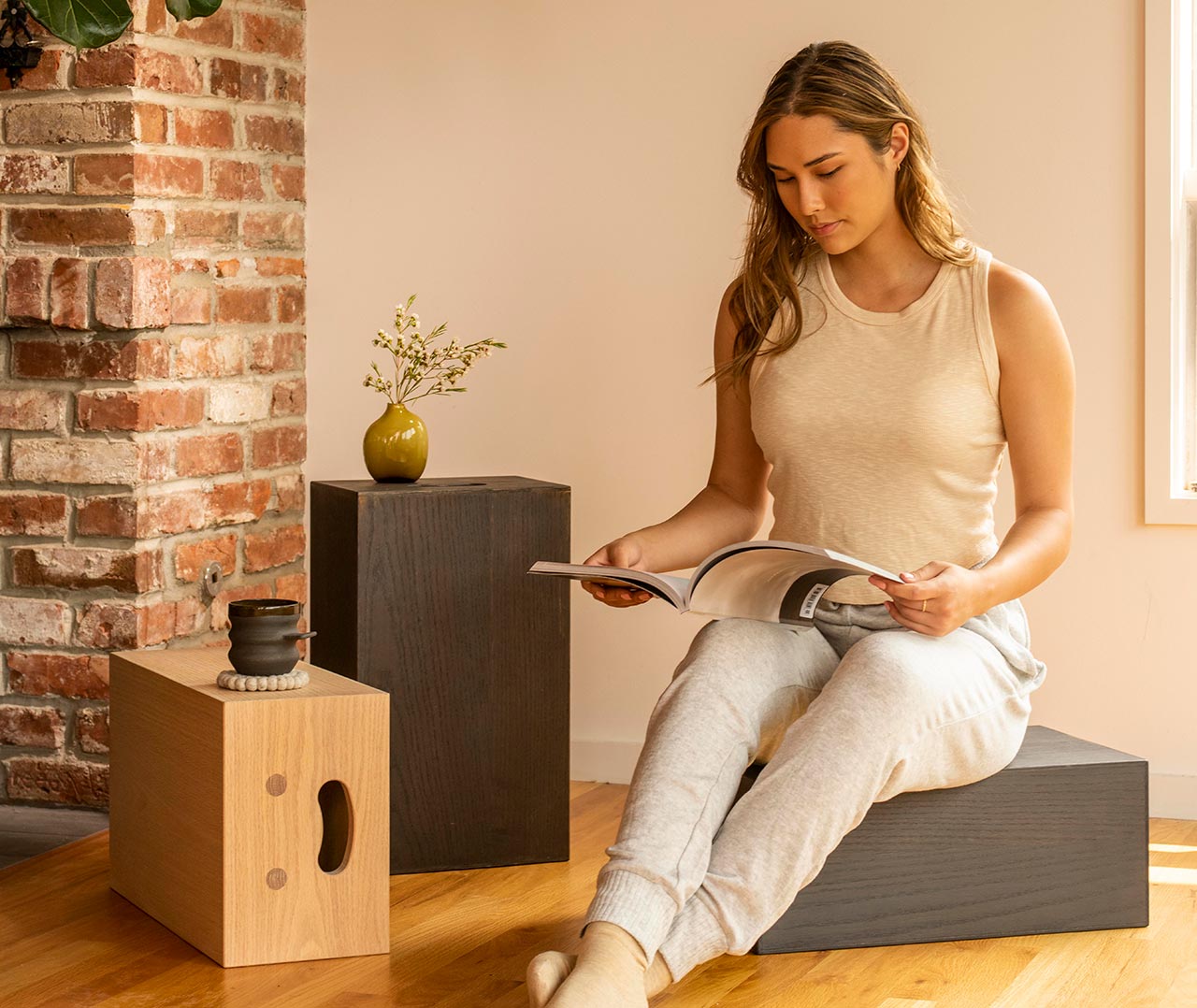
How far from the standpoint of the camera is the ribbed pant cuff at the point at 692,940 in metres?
1.83

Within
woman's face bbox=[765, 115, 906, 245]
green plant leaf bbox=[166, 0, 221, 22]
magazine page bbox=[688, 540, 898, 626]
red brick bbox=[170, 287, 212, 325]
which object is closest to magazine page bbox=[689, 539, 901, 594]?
magazine page bbox=[688, 540, 898, 626]

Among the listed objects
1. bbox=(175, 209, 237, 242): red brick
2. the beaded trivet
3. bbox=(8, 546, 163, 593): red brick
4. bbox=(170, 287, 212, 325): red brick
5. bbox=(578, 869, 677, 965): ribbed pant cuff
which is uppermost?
bbox=(175, 209, 237, 242): red brick

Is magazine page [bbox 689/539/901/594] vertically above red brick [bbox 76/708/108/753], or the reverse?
magazine page [bbox 689/539/901/594]

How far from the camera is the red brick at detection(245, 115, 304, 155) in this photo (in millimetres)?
3062

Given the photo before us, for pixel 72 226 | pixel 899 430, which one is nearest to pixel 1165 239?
pixel 899 430

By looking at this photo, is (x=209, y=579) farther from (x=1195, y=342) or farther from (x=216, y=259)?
(x=1195, y=342)

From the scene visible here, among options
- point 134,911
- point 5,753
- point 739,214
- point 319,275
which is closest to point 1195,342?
point 739,214

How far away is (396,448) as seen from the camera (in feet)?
8.36

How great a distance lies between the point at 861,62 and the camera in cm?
219

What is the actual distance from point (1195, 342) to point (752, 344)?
103cm

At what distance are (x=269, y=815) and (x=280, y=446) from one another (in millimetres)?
1242

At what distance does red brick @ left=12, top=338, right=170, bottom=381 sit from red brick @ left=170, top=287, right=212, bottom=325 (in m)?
0.07

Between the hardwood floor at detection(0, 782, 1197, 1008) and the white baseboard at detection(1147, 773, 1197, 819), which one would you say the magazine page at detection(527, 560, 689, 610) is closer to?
the hardwood floor at detection(0, 782, 1197, 1008)

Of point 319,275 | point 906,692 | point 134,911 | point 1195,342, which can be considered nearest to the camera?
point 906,692
